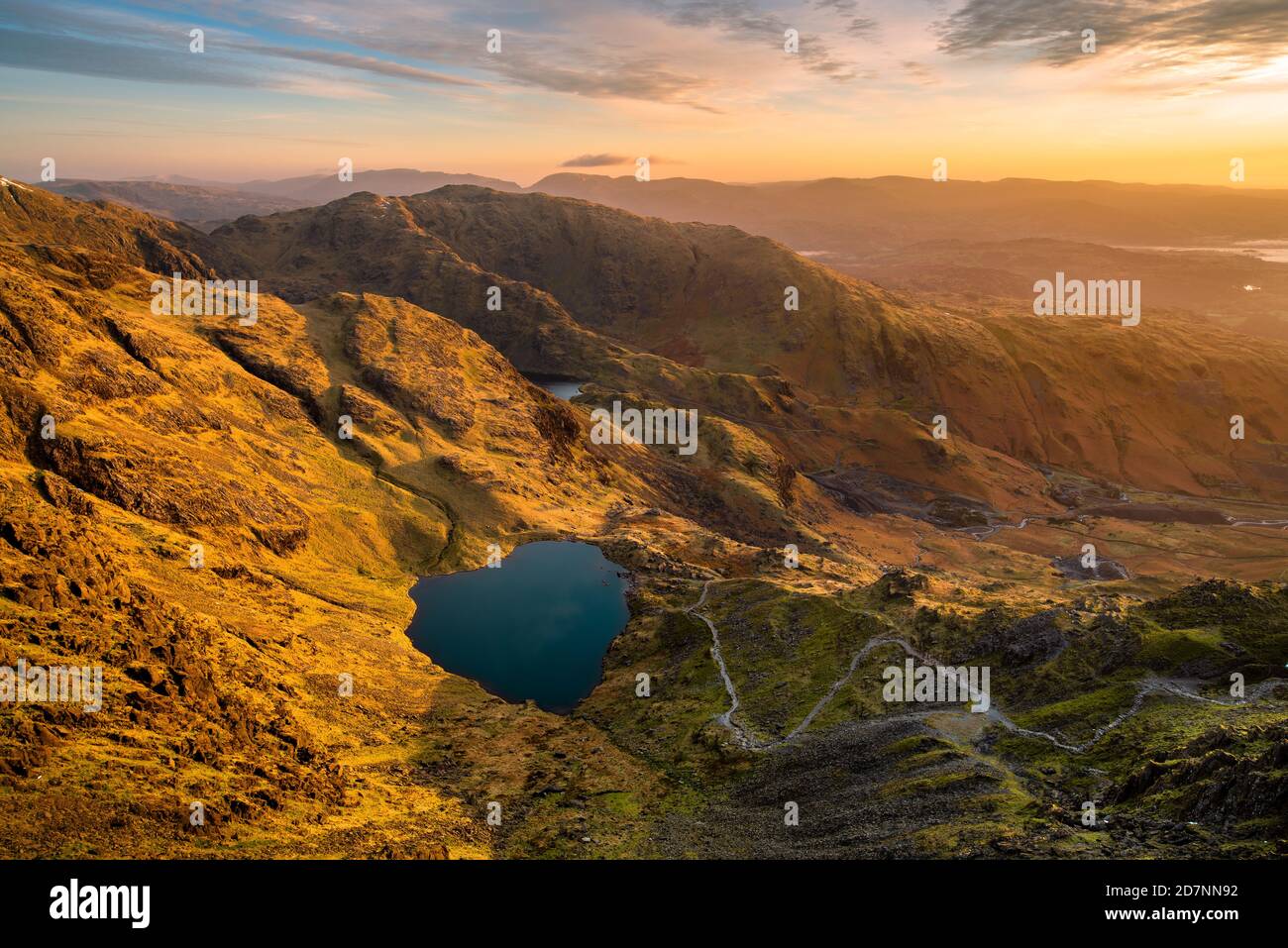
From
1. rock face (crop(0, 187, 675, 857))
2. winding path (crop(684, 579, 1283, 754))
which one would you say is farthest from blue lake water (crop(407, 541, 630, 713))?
winding path (crop(684, 579, 1283, 754))

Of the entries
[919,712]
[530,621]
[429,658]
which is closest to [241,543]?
[429,658]

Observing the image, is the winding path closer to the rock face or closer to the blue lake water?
the rock face

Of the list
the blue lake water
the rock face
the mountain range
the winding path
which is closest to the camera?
the rock face

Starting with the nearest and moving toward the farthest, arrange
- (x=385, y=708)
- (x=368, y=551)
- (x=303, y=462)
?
1. (x=385, y=708)
2. (x=368, y=551)
3. (x=303, y=462)

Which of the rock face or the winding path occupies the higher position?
the rock face
